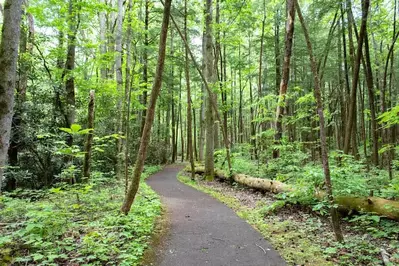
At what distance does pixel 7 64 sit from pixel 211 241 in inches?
197

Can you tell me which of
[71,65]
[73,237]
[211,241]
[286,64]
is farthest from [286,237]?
[71,65]

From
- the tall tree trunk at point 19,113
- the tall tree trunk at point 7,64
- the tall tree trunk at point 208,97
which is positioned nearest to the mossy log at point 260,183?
the tall tree trunk at point 208,97

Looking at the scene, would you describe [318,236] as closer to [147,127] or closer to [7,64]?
[147,127]

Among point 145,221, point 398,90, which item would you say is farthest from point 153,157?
point 398,90

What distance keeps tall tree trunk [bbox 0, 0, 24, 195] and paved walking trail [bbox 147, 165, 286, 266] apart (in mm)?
3435

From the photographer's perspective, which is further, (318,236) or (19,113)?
(19,113)

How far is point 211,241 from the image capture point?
523cm

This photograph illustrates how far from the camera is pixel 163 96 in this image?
23891mm

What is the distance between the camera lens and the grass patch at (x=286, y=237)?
14.3ft

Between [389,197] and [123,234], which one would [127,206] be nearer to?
[123,234]

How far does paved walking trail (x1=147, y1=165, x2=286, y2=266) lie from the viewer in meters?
4.34

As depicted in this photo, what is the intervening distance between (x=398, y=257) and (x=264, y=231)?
2481 millimetres

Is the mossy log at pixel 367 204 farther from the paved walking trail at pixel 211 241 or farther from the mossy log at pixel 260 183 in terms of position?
the paved walking trail at pixel 211 241

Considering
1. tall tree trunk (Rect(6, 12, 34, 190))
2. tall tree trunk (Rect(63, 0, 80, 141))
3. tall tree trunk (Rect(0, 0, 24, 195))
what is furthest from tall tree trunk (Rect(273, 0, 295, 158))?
tall tree trunk (Rect(6, 12, 34, 190))
